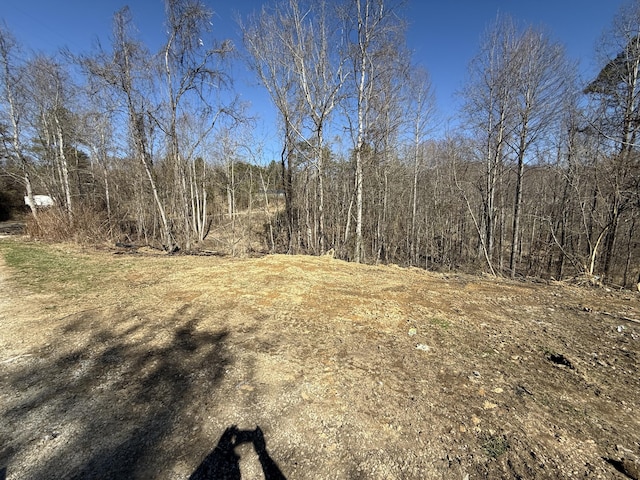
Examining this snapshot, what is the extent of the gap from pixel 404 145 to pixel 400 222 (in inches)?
158

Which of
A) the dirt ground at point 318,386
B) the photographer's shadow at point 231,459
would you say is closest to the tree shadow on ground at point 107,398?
the dirt ground at point 318,386

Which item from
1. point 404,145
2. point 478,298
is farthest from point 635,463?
point 404,145

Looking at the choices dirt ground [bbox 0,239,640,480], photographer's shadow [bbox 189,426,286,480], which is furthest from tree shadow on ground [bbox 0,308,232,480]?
photographer's shadow [bbox 189,426,286,480]

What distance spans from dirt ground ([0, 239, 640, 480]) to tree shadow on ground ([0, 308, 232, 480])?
12 mm

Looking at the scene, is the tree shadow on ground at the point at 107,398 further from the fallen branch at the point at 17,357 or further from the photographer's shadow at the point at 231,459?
the photographer's shadow at the point at 231,459

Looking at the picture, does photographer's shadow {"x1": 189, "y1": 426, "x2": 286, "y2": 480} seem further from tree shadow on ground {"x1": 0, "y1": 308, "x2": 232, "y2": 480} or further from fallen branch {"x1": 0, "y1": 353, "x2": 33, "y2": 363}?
fallen branch {"x1": 0, "y1": 353, "x2": 33, "y2": 363}

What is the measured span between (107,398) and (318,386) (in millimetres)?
1623

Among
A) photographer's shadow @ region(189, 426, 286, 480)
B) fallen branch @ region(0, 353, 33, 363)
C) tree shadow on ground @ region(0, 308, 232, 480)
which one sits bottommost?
photographer's shadow @ region(189, 426, 286, 480)

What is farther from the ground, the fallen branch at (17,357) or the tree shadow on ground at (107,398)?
the fallen branch at (17,357)

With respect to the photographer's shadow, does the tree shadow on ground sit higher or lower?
higher

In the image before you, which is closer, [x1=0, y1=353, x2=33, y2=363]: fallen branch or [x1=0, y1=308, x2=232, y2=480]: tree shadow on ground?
[x1=0, y1=308, x2=232, y2=480]: tree shadow on ground

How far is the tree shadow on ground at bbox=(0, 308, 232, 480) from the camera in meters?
1.63

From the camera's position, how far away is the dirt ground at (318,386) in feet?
5.35

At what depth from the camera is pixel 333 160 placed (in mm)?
10859
